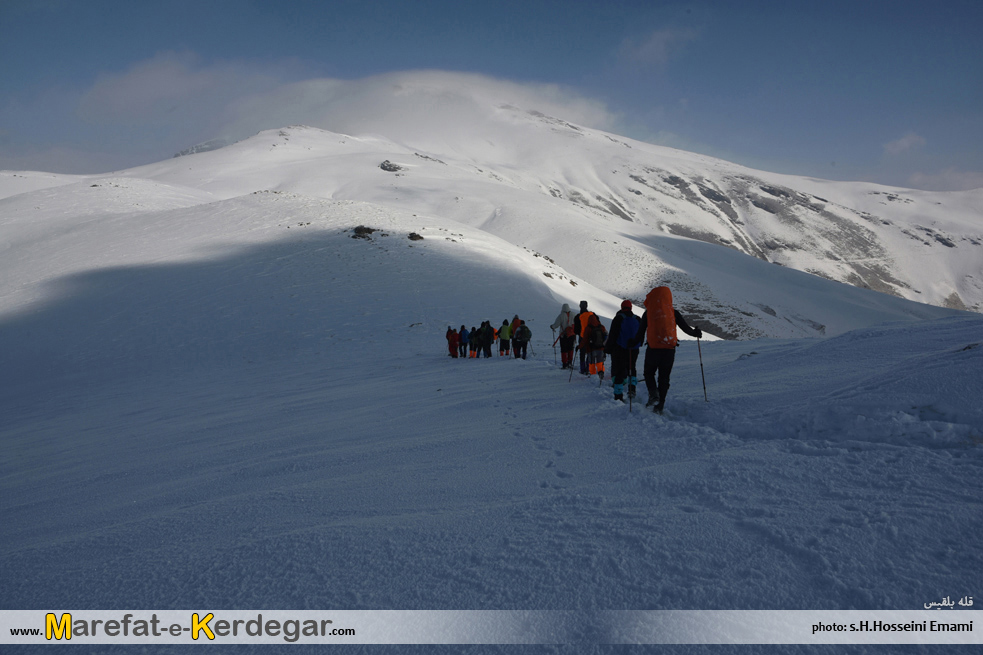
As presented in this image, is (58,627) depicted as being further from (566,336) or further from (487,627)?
(566,336)

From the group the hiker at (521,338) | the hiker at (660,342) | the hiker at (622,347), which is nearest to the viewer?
the hiker at (660,342)

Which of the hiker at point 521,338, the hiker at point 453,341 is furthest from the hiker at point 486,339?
the hiker at point 521,338

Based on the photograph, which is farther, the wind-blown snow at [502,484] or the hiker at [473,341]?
the hiker at [473,341]

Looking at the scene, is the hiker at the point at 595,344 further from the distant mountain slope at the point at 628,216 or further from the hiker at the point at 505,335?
the distant mountain slope at the point at 628,216

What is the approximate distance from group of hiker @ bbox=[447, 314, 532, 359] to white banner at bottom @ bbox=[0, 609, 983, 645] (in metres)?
13.3

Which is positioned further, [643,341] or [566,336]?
[566,336]

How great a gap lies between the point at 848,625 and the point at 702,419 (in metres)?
3.98

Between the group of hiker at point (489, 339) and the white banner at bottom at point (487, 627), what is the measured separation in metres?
13.3

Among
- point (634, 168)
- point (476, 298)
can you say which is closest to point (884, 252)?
point (634, 168)

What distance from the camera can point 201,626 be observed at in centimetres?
277

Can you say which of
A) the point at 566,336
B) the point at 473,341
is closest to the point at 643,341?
the point at 566,336

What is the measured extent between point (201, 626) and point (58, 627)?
30.8 inches

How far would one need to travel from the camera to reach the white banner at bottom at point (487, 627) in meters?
2.44

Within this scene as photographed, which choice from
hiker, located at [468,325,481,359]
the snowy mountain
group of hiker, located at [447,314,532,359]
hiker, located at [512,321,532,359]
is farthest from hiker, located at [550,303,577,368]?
the snowy mountain
